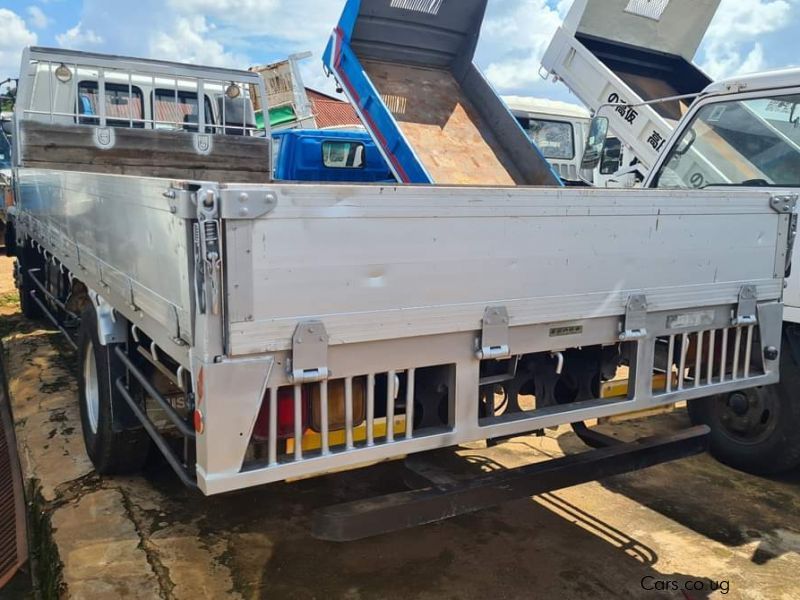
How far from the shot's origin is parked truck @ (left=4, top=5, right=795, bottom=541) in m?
2.17

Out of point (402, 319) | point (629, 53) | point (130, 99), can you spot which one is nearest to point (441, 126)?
point (629, 53)

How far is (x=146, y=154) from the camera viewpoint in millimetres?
6207

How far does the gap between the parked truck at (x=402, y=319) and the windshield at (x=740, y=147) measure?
104cm

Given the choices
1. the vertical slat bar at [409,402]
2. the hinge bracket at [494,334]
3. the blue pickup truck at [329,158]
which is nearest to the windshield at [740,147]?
the hinge bracket at [494,334]

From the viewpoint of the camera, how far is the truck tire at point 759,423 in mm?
3953

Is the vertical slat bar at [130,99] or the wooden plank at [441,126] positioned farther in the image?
the vertical slat bar at [130,99]

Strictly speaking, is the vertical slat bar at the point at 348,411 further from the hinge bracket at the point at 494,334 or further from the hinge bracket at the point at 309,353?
the hinge bracket at the point at 494,334

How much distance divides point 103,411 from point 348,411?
1894 millimetres

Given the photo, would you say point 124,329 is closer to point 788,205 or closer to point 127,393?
point 127,393

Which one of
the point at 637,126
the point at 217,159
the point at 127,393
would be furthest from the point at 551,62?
the point at 127,393

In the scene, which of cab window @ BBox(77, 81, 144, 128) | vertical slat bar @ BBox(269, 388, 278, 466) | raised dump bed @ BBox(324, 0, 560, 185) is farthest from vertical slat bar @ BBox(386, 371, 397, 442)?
cab window @ BBox(77, 81, 144, 128)

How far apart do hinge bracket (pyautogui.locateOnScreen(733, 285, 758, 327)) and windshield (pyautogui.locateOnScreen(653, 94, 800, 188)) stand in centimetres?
120

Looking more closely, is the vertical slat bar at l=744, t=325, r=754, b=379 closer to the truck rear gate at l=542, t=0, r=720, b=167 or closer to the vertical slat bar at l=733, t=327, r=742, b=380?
the vertical slat bar at l=733, t=327, r=742, b=380

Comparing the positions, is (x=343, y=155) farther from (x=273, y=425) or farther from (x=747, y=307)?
(x=273, y=425)
